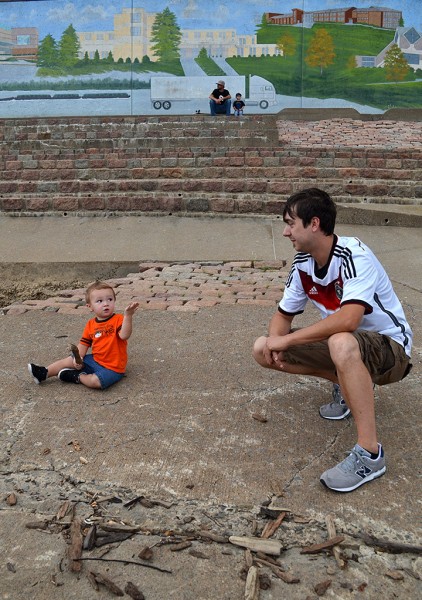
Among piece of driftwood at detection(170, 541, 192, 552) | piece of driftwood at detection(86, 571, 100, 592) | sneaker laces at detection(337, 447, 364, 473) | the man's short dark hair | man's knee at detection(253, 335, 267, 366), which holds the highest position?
the man's short dark hair

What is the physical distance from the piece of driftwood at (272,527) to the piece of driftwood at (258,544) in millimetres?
44

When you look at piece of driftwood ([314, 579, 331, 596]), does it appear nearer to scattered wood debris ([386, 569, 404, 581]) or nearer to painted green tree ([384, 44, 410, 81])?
scattered wood debris ([386, 569, 404, 581])

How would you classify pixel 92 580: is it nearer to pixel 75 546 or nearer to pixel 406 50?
pixel 75 546

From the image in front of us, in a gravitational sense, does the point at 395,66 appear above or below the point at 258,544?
above

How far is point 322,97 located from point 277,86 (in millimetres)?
1587

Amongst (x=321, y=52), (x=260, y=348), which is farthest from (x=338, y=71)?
(x=260, y=348)

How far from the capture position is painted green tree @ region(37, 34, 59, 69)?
906 inches

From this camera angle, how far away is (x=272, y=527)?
2490mm

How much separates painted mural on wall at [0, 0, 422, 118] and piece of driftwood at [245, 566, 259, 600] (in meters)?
21.2

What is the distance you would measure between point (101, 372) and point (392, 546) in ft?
6.35

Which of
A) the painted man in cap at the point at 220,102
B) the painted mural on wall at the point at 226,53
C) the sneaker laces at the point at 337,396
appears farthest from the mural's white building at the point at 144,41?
the sneaker laces at the point at 337,396

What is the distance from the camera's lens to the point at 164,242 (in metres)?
8.43

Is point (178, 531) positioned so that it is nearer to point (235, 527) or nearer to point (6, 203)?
point (235, 527)

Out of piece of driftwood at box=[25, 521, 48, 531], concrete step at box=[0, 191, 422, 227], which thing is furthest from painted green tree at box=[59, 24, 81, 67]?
piece of driftwood at box=[25, 521, 48, 531]
